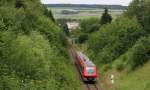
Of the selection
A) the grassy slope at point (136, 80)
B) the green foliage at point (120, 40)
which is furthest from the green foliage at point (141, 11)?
the grassy slope at point (136, 80)

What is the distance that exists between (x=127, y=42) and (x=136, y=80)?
20.2m

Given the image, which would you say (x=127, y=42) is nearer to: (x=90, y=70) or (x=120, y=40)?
(x=120, y=40)

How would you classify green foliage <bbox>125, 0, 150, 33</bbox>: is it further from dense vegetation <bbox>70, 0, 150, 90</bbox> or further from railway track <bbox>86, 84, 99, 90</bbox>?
railway track <bbox>86, 84, 99, 90</bbox>

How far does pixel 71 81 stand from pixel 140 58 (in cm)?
1577

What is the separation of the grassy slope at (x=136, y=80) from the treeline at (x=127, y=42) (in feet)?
5.96

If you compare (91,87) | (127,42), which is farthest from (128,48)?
(91,87)

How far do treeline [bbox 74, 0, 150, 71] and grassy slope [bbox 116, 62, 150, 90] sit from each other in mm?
1815

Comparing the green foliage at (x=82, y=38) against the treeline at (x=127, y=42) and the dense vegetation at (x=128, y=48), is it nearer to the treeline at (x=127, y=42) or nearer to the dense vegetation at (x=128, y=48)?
the dense vegetation at (x=128, y=48)

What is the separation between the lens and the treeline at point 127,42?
5928 centimetres

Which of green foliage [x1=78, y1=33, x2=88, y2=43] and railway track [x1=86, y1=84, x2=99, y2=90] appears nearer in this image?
railway track [x1=86, y1=84, x2=99, y2=90]

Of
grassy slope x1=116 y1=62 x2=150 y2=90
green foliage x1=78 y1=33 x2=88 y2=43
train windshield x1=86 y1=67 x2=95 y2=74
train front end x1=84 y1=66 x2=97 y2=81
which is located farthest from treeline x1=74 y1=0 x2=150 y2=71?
green foliage x1=78 y1=33 x2=88 y2=43

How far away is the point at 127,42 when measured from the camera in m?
72.1

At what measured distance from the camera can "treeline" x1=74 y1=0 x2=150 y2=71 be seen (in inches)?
2334

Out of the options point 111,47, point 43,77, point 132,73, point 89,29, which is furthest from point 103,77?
point 89,29
